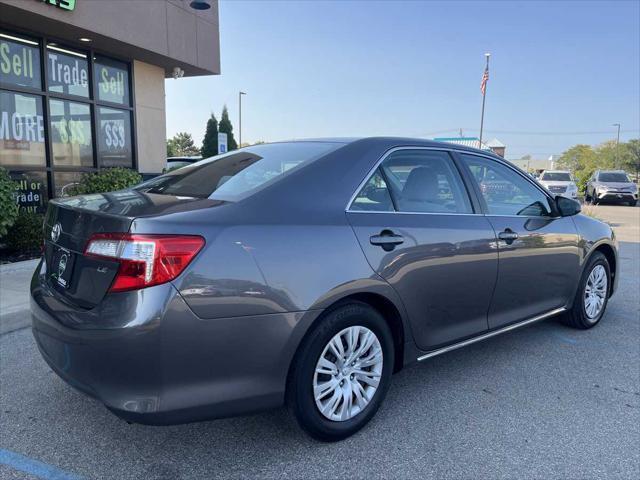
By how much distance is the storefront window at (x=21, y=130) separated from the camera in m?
8.35

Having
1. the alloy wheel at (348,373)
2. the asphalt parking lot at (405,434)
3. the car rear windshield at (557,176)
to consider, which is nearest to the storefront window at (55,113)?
the asphalt parking lot at (405,434)

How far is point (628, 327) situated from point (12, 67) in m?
9.37

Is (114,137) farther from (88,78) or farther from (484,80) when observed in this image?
(484,80)

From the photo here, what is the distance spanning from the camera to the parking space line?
95.2 inches

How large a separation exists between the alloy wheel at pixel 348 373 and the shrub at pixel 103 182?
22.5 ft

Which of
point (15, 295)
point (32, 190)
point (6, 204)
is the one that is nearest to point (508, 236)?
point (15, 295)

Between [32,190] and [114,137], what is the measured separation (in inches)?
87.4

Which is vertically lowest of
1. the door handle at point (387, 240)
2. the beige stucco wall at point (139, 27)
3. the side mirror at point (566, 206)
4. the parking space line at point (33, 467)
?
the parking space line at point (33, 467)

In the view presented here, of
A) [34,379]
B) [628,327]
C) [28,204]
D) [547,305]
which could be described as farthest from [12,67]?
[628,327]

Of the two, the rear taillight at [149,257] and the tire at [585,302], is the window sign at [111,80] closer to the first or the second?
the rear taillight at [149,257]

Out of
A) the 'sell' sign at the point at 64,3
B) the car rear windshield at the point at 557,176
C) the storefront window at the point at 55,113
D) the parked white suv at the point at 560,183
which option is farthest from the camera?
the car rear windshield at the point at 557,176

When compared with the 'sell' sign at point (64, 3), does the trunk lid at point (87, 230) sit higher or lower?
lower

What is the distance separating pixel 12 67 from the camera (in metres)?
8.35

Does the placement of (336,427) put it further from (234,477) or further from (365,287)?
(365,287)
